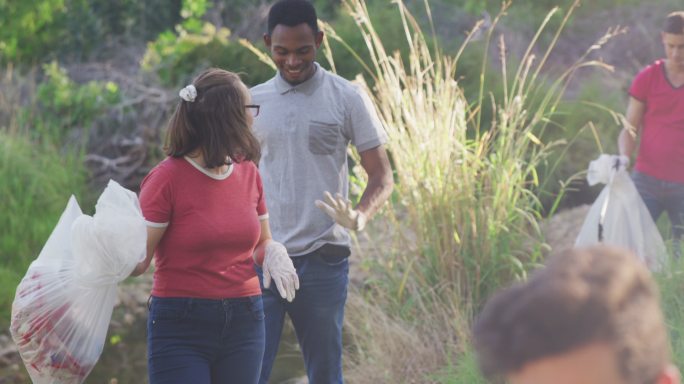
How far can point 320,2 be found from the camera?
12.9 meters

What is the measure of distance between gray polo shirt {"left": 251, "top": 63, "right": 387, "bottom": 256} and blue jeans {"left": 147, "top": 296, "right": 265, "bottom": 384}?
0.64m

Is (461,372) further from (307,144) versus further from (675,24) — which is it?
(675,24)

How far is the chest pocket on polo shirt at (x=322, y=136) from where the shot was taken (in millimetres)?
3912

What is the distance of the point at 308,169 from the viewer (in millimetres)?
3936

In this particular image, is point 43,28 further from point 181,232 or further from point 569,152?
point 181,232

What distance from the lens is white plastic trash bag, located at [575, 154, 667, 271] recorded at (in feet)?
17.4

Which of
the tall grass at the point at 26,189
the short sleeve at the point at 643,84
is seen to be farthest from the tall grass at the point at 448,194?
the tall grass at the point at 26,189

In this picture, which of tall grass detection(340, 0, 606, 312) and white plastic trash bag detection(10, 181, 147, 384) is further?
tall grass detection(340, 0, 606, 312)

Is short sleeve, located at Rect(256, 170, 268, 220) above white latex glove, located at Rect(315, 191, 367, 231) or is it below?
above

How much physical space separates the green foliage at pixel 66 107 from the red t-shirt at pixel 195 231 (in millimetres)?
6566

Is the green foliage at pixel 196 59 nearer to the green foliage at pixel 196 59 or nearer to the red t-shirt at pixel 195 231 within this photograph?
the green foliage at pixel 196 59

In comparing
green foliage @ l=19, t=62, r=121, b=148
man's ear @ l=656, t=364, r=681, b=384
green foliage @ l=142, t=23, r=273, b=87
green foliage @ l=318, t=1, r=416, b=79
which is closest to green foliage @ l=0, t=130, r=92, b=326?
green foliage @ l=19, t=62, r=121, b=148

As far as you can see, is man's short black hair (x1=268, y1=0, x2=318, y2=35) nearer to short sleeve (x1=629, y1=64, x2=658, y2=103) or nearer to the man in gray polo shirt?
the man in gray polo shirt

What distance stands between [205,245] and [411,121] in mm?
2363
